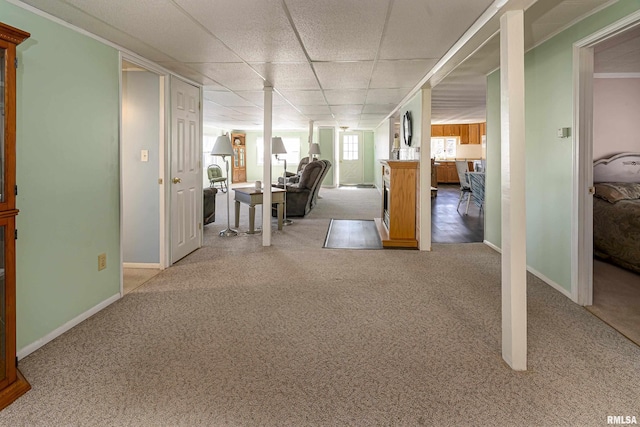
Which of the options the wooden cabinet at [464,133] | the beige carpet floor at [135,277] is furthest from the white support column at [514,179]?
the wooden cabinet at [464,133]

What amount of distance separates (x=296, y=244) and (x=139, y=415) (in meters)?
3.53

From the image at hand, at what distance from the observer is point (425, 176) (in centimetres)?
480

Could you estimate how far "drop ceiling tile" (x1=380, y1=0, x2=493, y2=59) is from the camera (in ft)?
7.81

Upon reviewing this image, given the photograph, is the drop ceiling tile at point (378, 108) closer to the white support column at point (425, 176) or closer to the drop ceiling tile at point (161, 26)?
the white support column at point (425, 176)

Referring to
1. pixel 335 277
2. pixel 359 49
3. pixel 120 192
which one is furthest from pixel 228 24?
pixel 335 277

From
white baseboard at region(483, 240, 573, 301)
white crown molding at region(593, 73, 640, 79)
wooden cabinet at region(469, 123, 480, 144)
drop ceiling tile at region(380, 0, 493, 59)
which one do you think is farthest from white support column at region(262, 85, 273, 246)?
wooden cabinet at region(469, 123, 480, 144)

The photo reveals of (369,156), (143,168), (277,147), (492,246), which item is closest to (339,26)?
(143,168)

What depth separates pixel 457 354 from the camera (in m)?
2.24

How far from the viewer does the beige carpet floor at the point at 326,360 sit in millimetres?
1715

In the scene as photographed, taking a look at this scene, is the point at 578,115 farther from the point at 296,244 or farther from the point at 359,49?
the point at 296,244

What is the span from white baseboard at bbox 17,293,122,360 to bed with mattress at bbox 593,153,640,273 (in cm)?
464

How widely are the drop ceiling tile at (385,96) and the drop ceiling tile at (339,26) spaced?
1.91 meters

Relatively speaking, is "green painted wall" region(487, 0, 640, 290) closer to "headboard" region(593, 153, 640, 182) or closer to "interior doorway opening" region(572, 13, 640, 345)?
"interior doorway opening" region(572, 13, 640, 345)

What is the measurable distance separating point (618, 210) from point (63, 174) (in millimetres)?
4828
